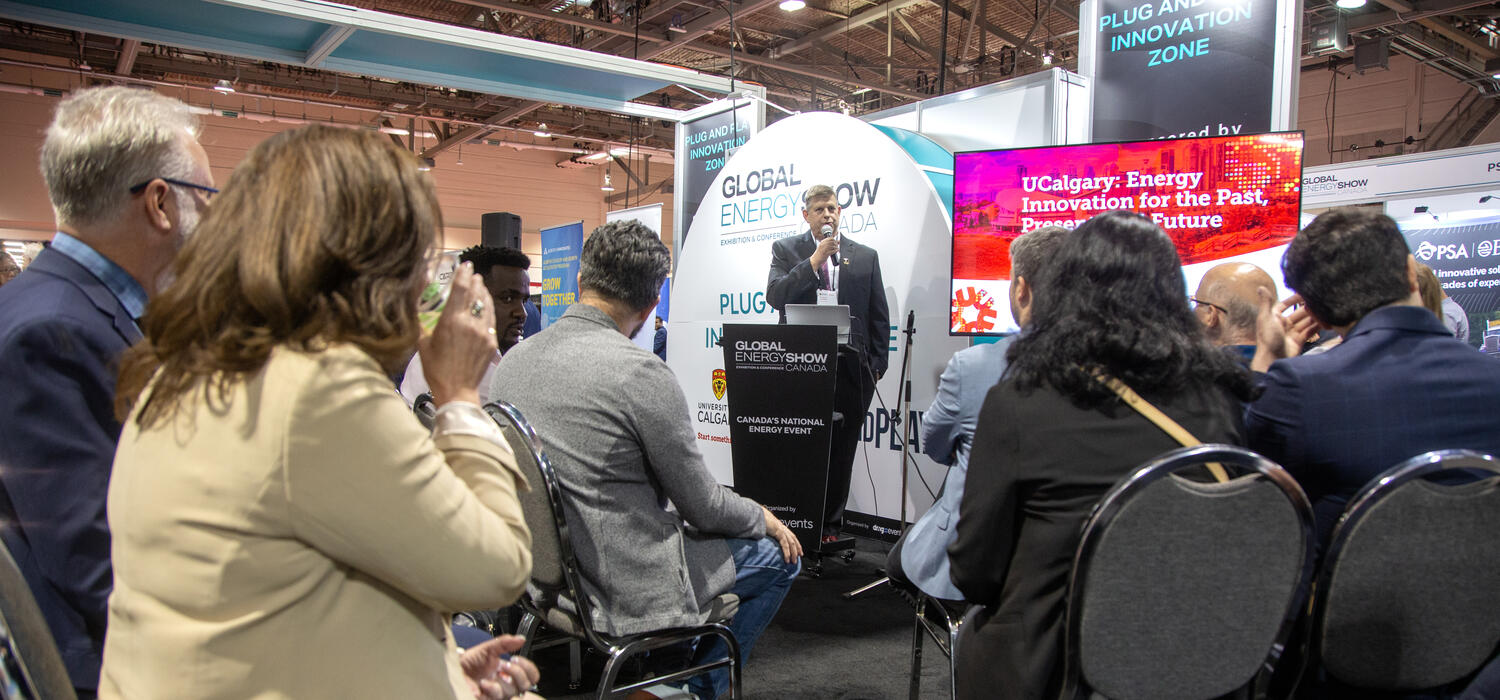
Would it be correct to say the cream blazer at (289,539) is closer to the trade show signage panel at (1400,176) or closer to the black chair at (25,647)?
the black chair at (25,647)

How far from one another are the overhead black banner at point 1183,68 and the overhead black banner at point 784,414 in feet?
6.71

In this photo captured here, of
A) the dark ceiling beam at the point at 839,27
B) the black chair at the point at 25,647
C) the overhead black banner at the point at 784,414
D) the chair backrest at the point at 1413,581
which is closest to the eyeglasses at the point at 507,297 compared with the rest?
the overhead black banner at the point at 784,414

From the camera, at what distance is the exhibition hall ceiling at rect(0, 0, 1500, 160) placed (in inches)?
375

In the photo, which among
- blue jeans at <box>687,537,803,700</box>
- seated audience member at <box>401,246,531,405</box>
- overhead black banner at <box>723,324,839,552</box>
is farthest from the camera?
overhead black banner at <box>723,324,839,552</box>

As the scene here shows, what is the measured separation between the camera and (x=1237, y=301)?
95.8 inches

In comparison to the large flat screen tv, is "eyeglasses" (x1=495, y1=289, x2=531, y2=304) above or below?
below

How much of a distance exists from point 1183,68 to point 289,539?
14.8 ft

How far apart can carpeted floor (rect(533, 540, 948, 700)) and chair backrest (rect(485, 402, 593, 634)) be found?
120 cm

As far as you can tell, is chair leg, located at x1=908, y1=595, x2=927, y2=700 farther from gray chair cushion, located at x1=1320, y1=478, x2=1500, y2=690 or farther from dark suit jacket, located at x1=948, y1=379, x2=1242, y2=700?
gray chair cushion, located at x1=1320, y1=478, x2=1500, y2=690

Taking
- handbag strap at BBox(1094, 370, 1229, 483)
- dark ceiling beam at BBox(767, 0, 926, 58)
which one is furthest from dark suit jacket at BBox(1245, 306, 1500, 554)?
dark ceiling beam at BBox(767, 0, 926, 58)

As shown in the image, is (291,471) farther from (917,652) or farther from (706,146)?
(706,146)

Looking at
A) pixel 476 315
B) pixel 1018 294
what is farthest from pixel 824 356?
pixel 476 315

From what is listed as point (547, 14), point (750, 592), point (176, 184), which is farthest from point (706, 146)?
point (176, 184)

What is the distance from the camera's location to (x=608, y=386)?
6.13 feet
